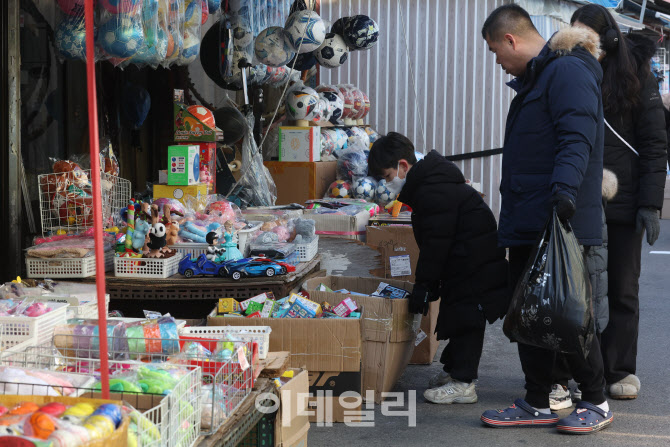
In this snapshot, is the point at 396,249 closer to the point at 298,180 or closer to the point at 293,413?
the point at 298,180

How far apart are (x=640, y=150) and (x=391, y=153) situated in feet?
4.25

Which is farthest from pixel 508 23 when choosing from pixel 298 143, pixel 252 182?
pixel 298 143

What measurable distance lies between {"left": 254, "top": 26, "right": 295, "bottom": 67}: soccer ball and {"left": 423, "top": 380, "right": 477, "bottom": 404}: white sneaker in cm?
321

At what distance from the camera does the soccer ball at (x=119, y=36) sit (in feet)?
14.8

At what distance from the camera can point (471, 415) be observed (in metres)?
4.17

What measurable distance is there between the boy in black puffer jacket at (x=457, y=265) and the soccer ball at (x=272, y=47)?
2.48 meters

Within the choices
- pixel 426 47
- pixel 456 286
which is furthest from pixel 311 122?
pixel 456 286

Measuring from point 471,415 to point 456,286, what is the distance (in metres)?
0.66

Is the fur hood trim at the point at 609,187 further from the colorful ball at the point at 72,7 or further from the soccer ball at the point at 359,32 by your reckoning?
the soccer ball at the point at 359,32

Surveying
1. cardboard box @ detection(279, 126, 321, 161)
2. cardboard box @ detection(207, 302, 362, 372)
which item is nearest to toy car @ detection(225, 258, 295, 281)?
cardboard box @ detection(207, 302, 362, 372)

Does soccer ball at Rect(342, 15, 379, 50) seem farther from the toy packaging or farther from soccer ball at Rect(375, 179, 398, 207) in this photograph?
the toy packaging

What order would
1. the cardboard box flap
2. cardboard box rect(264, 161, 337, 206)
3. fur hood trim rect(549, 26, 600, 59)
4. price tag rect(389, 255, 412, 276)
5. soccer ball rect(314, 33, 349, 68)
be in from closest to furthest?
fur hood trim rect(549, 26, 600, 59)
the cardboard box flap
price tag rect(389, 255, 412, 276)
cardboard box rect(264, 161, 337, 206)
soccer ball rect(314, 33, 349, 68)

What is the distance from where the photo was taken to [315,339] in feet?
12.6

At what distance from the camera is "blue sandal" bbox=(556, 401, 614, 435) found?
384 cm
